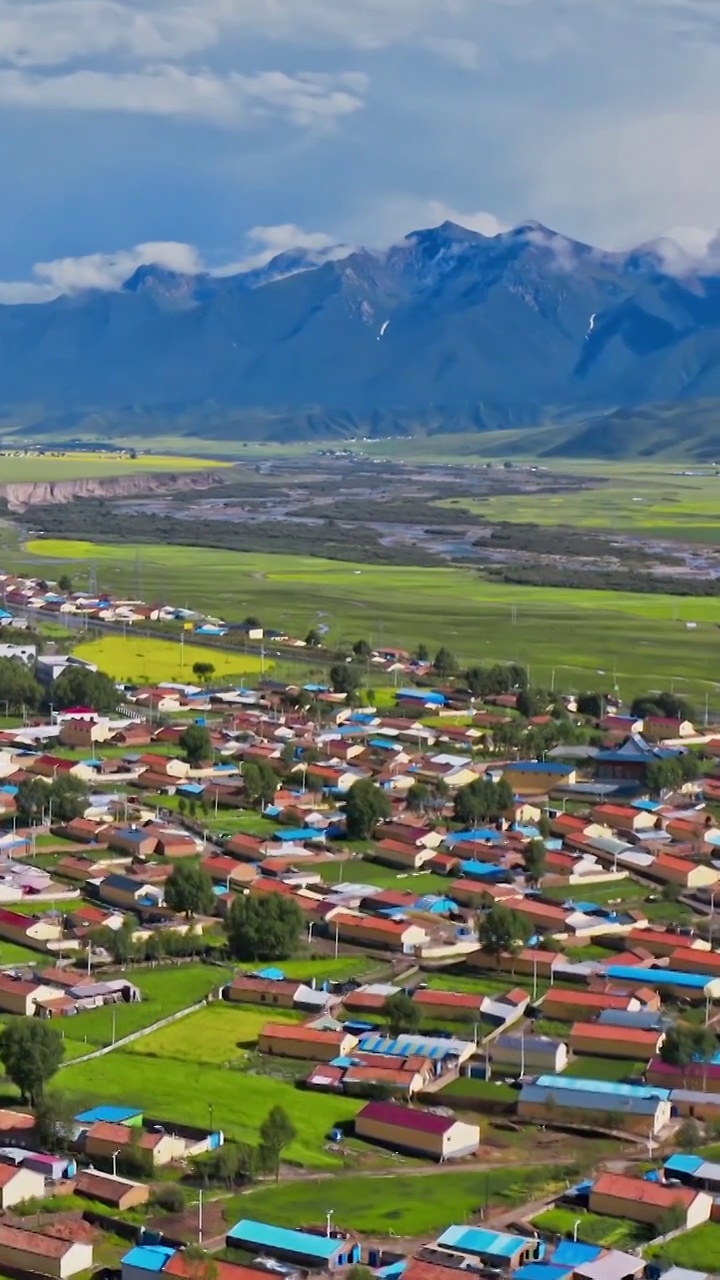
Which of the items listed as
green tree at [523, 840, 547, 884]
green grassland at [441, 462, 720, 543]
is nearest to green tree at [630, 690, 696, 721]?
green tree at [523, 840, 547, 884]

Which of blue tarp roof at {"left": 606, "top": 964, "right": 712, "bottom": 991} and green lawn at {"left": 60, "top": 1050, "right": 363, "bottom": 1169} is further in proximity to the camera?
blue tarp roof at {"left": 606, "top": 964, "right": 712, "bottom": 991}

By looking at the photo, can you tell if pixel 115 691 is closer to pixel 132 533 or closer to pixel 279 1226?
pixel 279 1226

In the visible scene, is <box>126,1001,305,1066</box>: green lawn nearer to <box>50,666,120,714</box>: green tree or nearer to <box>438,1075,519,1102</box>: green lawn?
<box>438,1075,519,1102</box>: green lawn

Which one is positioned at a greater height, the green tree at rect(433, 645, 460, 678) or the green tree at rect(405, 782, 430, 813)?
the green tree at rect(433, 645, 460, 678)

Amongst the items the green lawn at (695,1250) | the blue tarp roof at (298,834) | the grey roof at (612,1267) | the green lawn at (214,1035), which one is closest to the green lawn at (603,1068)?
the green lawn at (214,1035)

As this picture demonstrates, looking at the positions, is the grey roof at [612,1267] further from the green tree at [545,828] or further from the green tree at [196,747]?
the green tree at [196,747]

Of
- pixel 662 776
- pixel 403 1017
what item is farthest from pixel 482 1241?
pixel 662 776

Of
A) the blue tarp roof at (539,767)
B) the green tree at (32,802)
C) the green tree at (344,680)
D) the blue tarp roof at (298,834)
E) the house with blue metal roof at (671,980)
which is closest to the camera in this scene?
the house with blue metal roof at (671,980)
